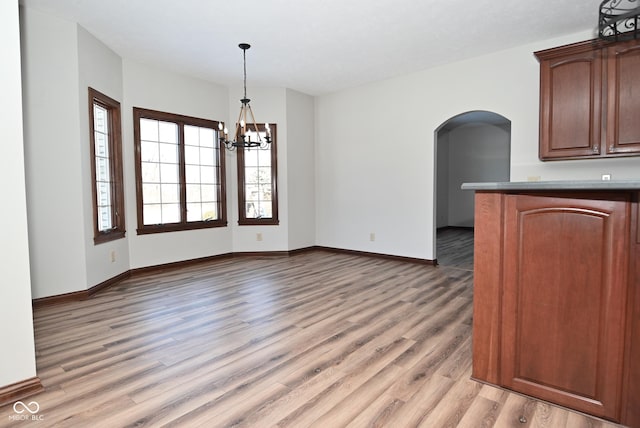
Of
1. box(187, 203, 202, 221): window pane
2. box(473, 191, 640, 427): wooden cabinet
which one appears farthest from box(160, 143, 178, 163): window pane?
box(473, 191, 640, 427): wooden cabinet

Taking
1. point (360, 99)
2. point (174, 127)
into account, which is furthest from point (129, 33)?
point (360, 99)

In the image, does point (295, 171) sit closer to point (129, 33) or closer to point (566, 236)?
point (129, 33)

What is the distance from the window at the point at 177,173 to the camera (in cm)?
514

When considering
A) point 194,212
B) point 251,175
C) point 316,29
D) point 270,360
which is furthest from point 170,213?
point 270,360

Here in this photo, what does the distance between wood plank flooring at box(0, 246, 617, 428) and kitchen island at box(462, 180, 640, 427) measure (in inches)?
6.0

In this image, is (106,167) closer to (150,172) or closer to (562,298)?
(150,172)

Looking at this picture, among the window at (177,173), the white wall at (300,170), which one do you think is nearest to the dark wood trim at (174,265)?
the window at (177,173)

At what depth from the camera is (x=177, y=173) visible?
5.55 metres

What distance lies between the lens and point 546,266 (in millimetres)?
1854

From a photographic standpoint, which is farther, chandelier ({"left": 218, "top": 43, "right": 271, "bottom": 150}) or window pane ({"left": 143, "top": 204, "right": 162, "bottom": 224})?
window pane ({"left": 143, "top": 204, "right": 162, "bottom": 224})

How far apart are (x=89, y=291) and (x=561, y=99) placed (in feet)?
17.8

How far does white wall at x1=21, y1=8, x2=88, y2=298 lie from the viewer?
354 cm

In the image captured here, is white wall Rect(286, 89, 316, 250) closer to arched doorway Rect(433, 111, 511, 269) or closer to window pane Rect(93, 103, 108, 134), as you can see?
window pane Rect(93, 103, 108, 134)

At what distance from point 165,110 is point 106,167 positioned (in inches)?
49.7
